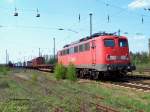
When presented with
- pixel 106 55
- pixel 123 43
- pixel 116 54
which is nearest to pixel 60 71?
pixel 106 55

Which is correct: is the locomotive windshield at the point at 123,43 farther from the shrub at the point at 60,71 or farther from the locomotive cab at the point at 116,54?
the shrub at the point at 60,71

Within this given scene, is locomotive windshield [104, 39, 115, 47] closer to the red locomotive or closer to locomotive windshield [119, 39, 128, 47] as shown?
the red locomotive

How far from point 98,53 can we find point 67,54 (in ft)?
32.1

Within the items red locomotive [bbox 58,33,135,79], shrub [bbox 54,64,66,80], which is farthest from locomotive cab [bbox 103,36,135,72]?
shrub [bbox 54,64,66,80]

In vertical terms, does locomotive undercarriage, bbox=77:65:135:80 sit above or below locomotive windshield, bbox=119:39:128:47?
below

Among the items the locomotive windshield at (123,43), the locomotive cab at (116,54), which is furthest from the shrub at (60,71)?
the locomotive windshield at (123,43)

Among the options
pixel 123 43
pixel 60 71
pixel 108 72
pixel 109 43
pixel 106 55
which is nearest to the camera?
pixel 106 55

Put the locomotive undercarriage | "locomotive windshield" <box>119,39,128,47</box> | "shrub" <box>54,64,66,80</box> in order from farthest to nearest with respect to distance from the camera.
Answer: "shrub" <box>54,64,66,80</box> < "locomotive windshield" <box>119,39,128,47</box> < the locomotive undercarriage

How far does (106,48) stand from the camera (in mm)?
26328

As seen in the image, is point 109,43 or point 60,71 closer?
point 109,43

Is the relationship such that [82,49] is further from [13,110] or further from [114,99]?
[13,110]

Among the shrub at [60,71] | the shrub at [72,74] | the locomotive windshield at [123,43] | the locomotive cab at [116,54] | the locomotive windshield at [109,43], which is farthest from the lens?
the shrub at [60,71]

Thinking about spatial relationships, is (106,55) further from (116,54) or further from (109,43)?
(109,43)

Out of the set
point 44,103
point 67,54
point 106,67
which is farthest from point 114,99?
point 67,54
